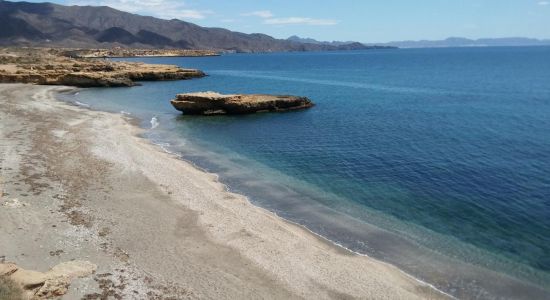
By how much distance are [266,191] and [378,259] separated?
364 inches

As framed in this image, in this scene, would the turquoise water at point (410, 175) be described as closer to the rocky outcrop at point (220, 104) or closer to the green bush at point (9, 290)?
the rocky outcrop at point (220, 104)

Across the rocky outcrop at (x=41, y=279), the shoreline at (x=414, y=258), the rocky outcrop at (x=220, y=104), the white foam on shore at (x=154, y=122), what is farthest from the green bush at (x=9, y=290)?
the rocky outcrop at (x=220, y=104)

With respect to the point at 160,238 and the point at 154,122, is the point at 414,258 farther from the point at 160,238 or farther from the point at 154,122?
the point at 154,122

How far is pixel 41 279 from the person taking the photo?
13711 millimetres

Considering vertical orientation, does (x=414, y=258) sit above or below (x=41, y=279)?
below

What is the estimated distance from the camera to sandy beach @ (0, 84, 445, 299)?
15.0m

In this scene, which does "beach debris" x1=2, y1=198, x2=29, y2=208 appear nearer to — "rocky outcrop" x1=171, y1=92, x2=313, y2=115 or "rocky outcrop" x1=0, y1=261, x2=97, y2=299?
"rocky outcrop" x1=0, y1=261, x2=97, y2=299

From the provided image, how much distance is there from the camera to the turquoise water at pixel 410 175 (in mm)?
17953

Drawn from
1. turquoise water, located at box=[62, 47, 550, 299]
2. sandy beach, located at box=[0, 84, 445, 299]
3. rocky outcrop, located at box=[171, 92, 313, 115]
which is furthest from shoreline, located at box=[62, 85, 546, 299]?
rocky outcrop, located at box=[171, 92, 313, 115]

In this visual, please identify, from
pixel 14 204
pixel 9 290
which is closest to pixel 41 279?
pixel 9 290

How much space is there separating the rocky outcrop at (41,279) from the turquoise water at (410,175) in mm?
10315

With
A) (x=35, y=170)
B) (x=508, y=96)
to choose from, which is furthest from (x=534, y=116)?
(x=35, y=170)

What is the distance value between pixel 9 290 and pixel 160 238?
21.5 ft

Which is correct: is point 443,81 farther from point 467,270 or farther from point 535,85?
point 467,270
